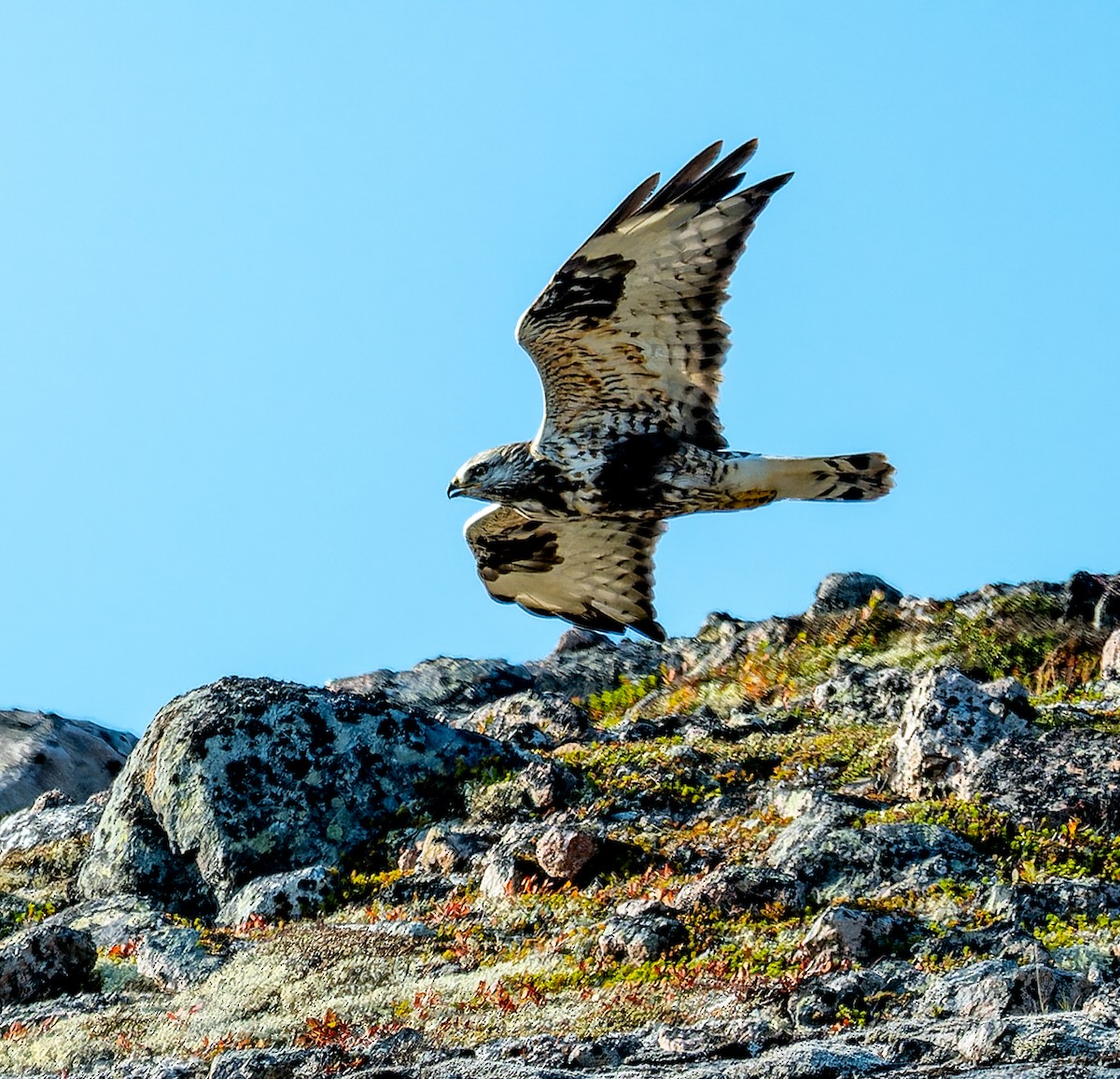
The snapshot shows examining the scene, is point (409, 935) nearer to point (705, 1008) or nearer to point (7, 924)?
point (705, 1008)

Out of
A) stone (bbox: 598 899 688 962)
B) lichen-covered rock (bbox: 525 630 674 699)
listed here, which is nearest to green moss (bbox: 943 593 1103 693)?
lichen-covered rock (bbox: 525 630 674 699)

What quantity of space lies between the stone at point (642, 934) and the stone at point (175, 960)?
8.28ft

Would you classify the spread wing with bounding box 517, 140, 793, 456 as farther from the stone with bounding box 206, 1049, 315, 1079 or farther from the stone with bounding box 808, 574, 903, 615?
the stone with bounding box 808, 574, 903, 615

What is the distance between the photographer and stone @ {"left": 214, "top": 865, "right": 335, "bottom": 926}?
1122 centimetres

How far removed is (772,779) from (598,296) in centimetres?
365

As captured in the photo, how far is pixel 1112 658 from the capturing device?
1393 cm

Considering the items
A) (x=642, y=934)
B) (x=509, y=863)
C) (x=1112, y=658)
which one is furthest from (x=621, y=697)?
(x=642, y=934)

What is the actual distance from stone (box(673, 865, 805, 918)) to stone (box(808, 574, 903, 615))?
8.41m

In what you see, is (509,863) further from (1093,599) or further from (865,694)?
(1093,599)

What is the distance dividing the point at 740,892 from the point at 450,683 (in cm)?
952

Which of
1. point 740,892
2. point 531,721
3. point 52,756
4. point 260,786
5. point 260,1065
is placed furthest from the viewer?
Result: point 52,756

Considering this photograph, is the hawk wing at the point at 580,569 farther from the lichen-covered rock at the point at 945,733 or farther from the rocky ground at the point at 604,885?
the lichen-covered rock at the point at 945,733

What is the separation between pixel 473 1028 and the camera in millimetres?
8242

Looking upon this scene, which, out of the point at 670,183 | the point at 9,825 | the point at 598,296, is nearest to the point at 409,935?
the point at 598,296
